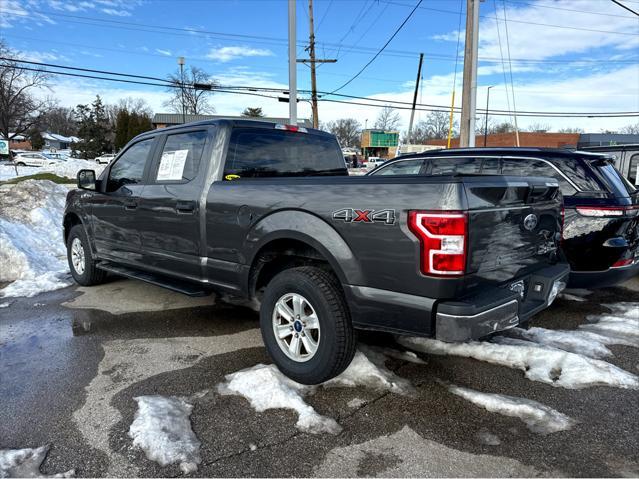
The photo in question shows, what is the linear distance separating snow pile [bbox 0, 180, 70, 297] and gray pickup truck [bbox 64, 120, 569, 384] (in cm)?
225

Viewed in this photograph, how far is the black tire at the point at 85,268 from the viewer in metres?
5.70

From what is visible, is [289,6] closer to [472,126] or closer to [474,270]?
[472,126]

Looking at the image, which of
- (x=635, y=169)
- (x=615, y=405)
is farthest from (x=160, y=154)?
(x=635, y=169)

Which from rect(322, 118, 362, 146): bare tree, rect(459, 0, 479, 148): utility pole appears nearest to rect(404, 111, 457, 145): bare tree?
rect(322, 118, 362, 146): bare tree

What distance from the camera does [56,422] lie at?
9.14 feet

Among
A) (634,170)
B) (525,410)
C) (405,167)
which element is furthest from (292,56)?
(525,410)

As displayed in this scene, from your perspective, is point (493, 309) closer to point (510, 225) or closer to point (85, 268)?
point (510, 225)

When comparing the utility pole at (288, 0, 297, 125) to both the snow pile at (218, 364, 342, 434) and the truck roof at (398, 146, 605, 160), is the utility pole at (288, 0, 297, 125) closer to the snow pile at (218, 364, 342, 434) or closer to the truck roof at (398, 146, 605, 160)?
the truck roof at (398, 146, 605, 160)

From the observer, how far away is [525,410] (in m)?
2.87

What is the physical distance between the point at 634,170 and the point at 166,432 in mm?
7367

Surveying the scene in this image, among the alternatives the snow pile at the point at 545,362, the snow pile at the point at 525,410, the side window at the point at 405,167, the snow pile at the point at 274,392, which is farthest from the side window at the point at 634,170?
the snow pile at the point at 274,392

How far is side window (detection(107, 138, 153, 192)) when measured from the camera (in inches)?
186

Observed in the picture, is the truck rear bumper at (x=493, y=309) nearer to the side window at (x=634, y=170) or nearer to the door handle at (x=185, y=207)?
the door handle at (x=185, y=207)

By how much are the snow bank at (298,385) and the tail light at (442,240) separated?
1.11m
